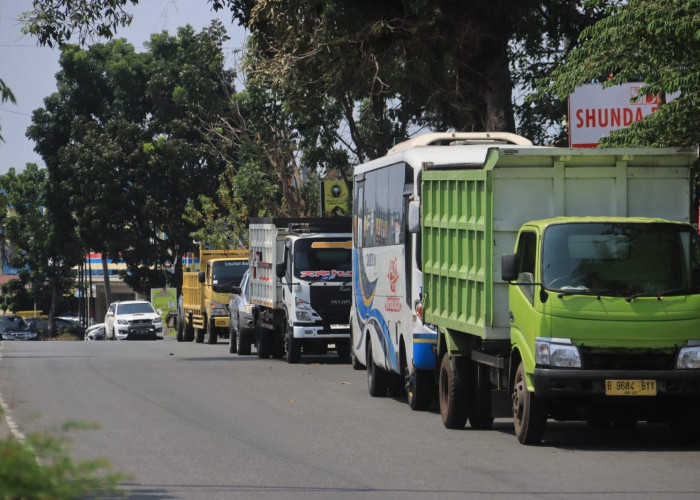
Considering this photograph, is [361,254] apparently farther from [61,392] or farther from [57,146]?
[57,146]

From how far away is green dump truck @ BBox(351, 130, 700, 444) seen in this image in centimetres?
1220

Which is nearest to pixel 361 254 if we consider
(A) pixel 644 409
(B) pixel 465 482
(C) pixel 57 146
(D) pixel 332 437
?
(D) pixel 332 437

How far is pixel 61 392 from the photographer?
64.9ft

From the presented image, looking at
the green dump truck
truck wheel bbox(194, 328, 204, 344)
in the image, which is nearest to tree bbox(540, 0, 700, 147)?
the green dump truck

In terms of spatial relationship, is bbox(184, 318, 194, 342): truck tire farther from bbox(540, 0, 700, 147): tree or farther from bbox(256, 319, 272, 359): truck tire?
bbox(540, 0, 700, 147): tree

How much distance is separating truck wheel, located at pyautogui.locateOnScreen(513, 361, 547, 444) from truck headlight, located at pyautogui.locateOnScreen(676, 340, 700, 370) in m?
1.32

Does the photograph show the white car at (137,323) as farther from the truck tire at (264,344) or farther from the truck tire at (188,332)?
the truck tire at (264,344)

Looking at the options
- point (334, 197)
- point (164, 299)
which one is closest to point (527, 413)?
point (334, 197)

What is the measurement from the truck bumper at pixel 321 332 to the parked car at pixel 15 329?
176ft

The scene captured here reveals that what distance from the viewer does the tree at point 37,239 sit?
221ft

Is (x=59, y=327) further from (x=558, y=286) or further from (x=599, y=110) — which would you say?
(x=558, y=286)

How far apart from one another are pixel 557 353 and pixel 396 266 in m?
5.26

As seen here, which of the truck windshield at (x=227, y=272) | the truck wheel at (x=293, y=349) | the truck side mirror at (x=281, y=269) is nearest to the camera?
the truck wheel at (x=293, y=349)

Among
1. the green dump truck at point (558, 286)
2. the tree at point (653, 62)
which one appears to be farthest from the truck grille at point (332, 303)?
the green dump truck at point (558, 286)
